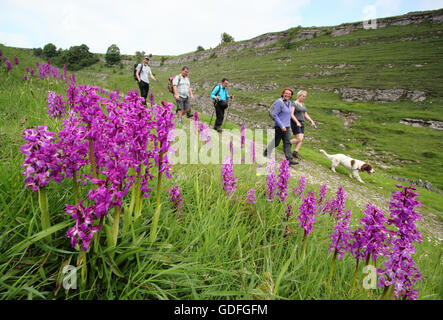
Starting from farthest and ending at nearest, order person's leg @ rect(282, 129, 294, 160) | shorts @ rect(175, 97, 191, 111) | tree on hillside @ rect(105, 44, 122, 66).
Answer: tree on hillside @ rect(105, 44, 122, 66) < shorts @ rect(175, 97, 191, 111) < person's leg @ rect(282, 129, 294, 160)

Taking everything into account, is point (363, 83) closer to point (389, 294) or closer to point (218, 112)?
point (218, 112)

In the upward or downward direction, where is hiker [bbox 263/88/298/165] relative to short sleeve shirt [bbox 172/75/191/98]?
downward

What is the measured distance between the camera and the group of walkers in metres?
8.96

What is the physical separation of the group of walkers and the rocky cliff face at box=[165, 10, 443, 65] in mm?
103232

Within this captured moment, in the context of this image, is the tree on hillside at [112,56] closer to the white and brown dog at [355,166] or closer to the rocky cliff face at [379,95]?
the rocky cliff face at [379,95]

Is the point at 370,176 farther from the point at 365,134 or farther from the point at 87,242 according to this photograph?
the point at 365,134

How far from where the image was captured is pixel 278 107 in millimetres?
8828

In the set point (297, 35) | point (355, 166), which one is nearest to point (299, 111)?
point (355, 166)

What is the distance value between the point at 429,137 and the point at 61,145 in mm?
44000

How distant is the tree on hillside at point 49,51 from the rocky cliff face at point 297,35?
222 feet

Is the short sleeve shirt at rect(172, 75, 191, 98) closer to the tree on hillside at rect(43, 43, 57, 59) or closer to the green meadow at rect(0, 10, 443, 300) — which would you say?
the green meadow at rect(0, 10, 443, 300)

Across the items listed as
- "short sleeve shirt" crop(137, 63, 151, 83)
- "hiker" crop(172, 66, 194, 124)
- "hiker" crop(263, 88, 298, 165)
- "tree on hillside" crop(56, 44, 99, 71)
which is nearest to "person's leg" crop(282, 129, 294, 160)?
"hiker" crop(263, 88, 298, 165)

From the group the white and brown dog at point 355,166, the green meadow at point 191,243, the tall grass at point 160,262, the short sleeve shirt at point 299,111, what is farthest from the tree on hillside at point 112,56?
the tall grass at point 160,262

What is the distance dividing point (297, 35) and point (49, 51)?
→ 142m
